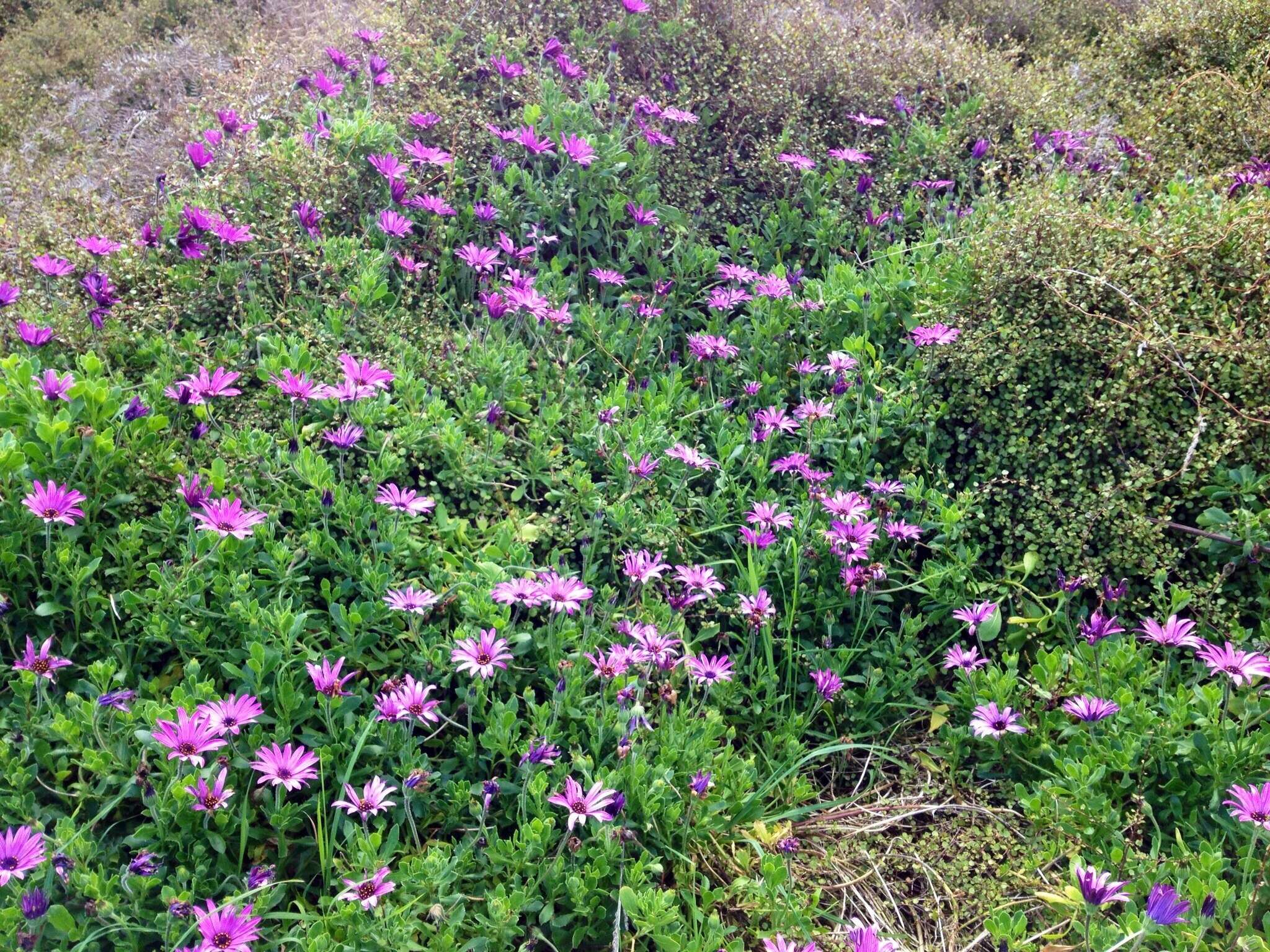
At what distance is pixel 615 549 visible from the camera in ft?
9.04

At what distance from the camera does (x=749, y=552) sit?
8.57 ft

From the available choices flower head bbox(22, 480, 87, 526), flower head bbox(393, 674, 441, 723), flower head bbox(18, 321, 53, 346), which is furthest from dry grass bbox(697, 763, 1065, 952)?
flower head bbox(18, 321, 53, 346)

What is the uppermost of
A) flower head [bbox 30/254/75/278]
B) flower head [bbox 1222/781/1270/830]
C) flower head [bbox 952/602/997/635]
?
flower head [bbox 30/254/75/278]

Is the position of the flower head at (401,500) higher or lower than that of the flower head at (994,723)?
higher

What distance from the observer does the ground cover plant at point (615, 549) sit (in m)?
1.99

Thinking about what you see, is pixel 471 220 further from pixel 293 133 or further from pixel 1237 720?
pixel 1237 720

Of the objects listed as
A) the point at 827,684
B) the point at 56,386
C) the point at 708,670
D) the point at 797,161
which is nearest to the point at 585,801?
the point at 708,670

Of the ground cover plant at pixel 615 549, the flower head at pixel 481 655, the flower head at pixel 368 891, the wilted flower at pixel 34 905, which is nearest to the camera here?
the wilted flower at pixel 34 905

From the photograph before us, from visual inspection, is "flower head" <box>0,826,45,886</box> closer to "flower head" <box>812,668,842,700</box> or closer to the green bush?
"flower head" <box>812,668,842,700</box>

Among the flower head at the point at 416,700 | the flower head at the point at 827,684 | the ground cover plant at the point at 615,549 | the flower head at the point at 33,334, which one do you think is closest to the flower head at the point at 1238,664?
the ground cover plant at the point at 615,549

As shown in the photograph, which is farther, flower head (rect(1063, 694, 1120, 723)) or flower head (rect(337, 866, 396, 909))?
flower head (rect(1063, 694, 1120, 723))

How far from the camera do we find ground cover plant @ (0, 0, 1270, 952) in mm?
1990

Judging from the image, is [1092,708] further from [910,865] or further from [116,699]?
[116,699]

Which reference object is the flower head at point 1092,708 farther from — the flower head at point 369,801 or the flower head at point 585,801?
the flower head at point 369,801
